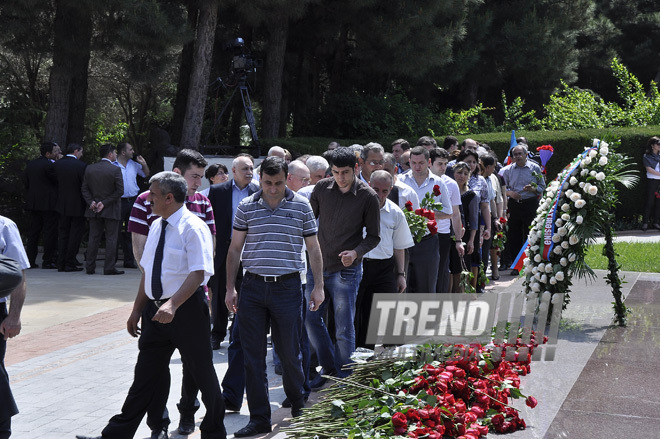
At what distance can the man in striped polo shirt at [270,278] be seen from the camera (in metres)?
5.80

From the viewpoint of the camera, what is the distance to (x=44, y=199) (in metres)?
13.6

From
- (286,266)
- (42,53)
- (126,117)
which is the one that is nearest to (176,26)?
(42,53)

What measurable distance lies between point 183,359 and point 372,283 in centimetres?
238

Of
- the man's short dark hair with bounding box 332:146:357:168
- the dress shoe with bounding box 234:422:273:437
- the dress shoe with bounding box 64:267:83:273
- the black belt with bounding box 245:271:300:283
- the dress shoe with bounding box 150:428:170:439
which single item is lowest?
the dress shoe with bounding box 150:428:170:439

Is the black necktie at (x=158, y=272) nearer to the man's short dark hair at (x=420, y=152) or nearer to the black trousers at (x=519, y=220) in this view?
the man's short dark hair at (x=420, y=152)

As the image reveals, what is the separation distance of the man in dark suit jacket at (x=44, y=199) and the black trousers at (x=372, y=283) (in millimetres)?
7981

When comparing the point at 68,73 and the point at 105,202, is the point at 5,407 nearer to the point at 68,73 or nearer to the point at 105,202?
the point at 105,202

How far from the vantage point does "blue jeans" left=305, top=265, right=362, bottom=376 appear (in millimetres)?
6723

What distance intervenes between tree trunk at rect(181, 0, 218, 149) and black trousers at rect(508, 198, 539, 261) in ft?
21.2

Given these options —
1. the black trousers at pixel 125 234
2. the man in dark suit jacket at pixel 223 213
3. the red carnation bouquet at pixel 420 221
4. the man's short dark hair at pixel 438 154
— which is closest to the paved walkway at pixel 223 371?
the man in dark suit jacket at pixel 223 213

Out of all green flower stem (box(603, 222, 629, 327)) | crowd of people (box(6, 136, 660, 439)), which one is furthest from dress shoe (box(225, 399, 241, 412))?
green flower stem (box(603, 222, 629, 327))

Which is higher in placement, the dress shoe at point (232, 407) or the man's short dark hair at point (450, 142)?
the man's short dark hair at point (450, 142)

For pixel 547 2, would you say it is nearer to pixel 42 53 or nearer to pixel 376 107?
pixel 376 107

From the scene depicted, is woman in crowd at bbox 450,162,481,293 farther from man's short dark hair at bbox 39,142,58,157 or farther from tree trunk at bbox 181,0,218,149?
tree trunk at bbox 181,0,218,149
